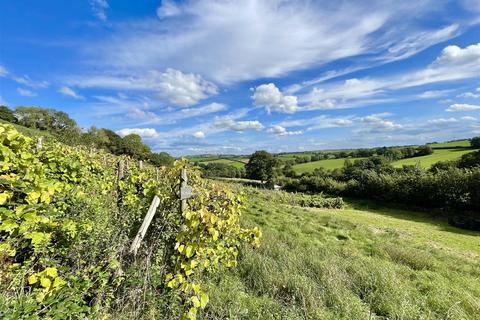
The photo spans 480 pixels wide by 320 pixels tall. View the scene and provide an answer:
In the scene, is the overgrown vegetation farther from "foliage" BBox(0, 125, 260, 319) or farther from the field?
"foliage" BBox(0, 125, 260, 319)

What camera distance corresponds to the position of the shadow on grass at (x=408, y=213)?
21.9m

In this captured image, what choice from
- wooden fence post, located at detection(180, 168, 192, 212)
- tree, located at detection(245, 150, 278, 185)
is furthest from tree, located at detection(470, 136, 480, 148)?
wooden fence post, located at detection(180, 168, 192, 212)

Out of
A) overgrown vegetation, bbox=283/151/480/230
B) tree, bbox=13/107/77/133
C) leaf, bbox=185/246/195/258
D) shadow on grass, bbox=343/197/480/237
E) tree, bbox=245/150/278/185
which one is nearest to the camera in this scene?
leaf, bbox=185/246/195/258

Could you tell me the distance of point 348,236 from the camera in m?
10.8

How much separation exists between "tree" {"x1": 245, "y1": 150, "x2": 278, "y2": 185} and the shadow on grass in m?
23.4

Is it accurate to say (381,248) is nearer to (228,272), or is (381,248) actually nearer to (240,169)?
(228,272)

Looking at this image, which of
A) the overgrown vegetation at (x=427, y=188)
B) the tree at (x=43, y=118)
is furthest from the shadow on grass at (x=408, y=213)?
the tree at (x=43, y=118)

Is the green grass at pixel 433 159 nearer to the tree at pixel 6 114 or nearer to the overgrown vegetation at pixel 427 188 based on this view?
the overgrown vegetation at pixel 427 188

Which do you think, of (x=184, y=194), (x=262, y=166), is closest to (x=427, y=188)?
(x=184, y=194)

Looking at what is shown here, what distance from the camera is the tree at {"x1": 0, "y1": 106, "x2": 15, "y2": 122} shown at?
54.3m

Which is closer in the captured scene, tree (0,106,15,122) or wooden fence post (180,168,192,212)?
wooden fence post (180,168,192,212)

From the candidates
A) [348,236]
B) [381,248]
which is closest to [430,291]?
[381,248]

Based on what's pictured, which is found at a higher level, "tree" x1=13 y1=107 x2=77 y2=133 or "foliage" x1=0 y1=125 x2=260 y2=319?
"tree" x1=13 y1=107 x2=77 y2=133

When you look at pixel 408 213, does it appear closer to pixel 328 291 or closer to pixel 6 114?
pixel 328 291
